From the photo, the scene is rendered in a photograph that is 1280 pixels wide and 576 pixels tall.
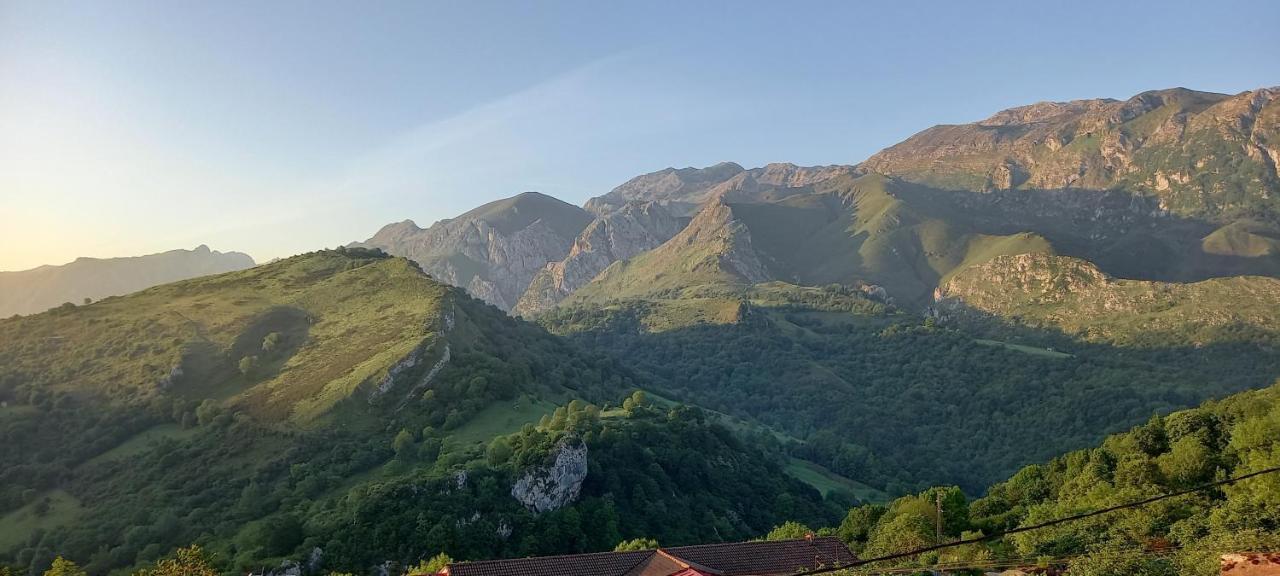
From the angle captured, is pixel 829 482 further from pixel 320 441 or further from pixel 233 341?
pixel 233 341

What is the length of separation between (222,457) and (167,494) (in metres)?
9.70

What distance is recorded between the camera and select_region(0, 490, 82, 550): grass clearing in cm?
10593

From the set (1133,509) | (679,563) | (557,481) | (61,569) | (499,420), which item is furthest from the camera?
(499,420)

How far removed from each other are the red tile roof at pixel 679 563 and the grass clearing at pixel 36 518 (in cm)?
8446

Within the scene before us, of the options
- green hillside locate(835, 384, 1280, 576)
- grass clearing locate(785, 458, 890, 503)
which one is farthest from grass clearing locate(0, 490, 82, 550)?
grass clearing locate(785, 458, 890, 503)

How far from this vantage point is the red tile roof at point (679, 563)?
57.5 m

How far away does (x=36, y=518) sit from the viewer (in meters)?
111

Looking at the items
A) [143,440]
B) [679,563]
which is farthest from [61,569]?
[143,440]

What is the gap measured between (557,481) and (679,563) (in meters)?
59.9

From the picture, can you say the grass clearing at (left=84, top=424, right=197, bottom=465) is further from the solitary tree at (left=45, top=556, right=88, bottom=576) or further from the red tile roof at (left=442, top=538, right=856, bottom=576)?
the red tile roof at (left=442, top=538, right=856, bottom=576)

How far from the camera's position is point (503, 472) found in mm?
111562

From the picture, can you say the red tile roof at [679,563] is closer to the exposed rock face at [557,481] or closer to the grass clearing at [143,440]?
the exposed rock face at [557,481]

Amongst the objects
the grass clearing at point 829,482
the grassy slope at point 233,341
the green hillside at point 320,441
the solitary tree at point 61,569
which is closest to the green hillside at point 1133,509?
the green hillside at point 320,441

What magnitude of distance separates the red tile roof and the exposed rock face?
5039 cm
